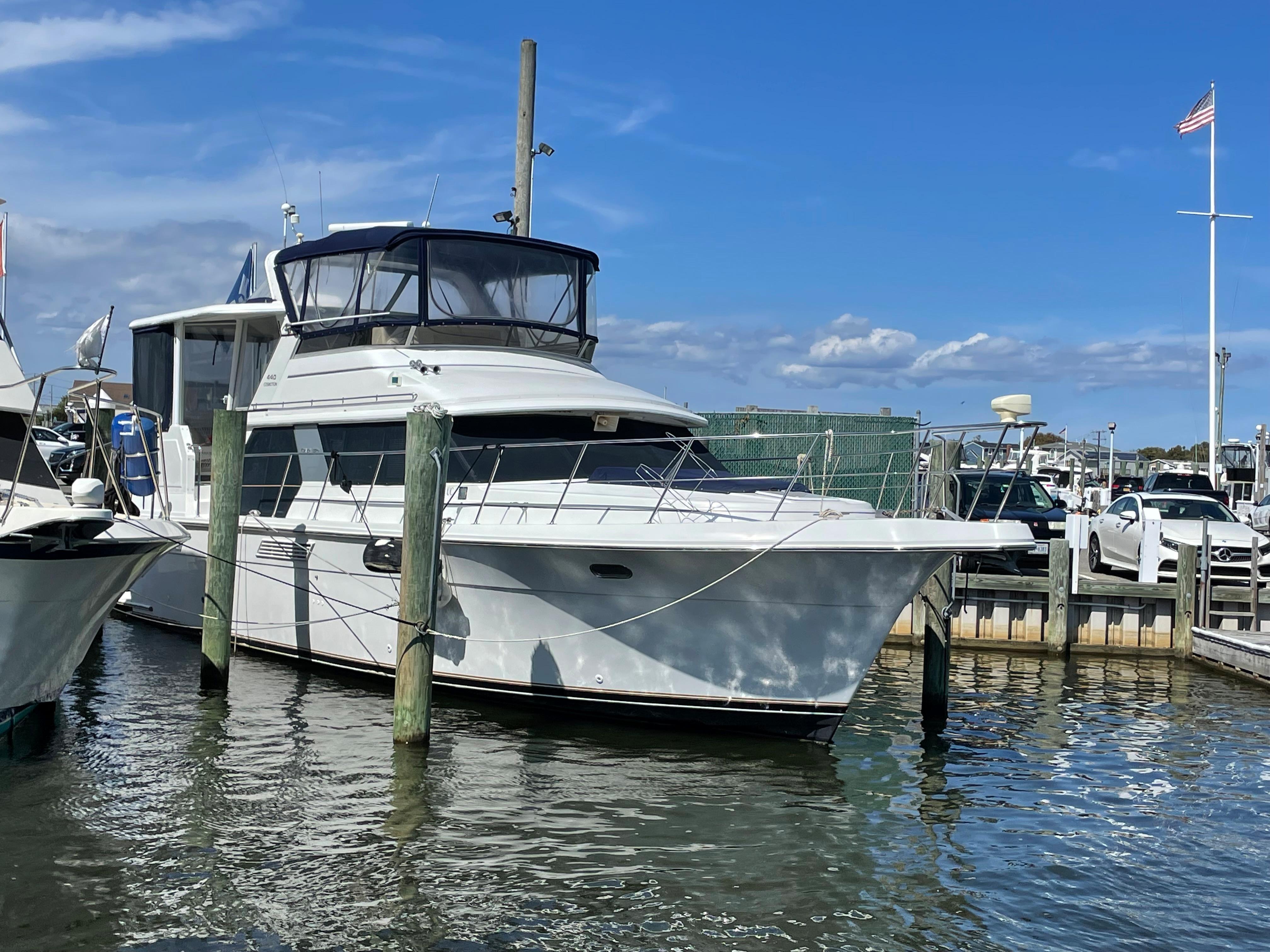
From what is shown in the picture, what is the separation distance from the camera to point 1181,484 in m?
26.5

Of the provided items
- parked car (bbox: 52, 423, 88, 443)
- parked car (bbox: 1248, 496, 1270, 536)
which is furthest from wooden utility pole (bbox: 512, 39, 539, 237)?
parked car (bbox: 52, 423, 88, 443)

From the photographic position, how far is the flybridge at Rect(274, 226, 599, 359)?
38.5ft

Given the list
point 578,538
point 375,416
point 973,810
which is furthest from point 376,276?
point 973,810

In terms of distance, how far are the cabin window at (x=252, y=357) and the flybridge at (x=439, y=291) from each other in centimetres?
181

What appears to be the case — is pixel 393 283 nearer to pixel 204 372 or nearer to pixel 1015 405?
pixel 204 372

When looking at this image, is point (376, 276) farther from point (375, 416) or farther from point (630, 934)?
point (630, 934)

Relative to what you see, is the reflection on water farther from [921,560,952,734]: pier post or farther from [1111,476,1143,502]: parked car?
[1111,476,1143,502]: parked car

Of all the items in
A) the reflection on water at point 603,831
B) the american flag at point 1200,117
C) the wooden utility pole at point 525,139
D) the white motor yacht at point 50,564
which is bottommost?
the reflection on water at point 603,831

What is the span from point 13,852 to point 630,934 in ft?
12.4

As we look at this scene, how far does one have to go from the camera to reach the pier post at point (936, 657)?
1091 cm

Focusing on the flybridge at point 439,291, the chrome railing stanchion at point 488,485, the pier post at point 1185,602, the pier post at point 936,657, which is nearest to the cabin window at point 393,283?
the flybridge at point 439,291

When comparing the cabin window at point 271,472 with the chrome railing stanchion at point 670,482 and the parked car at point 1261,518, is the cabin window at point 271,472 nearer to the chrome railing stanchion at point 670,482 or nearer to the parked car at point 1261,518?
the chrome railing stanchion at point 670,482

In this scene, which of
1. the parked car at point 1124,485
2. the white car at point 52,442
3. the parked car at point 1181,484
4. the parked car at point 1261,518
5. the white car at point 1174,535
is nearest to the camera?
the white car at point 1174,535

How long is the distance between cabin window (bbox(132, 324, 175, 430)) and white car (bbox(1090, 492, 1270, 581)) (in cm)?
1321
